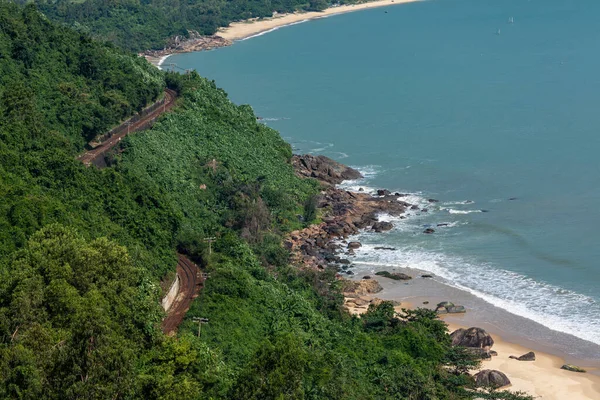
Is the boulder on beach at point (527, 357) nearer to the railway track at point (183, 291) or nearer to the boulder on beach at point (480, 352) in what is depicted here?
the boulder on beach at point (480, 352)

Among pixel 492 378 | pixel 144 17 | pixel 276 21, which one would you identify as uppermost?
pixel 144 17

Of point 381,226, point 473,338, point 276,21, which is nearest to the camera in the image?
point 473,338

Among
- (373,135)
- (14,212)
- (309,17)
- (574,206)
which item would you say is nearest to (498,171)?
(574,206)

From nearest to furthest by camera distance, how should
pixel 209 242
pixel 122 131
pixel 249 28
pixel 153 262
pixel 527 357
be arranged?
pixel 153 262 < pixel 527 357 < pixel 209 242 < pixel 122 131 < pixel 249 28

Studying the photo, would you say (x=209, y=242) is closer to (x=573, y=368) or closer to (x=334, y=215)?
(x=334, y=215)

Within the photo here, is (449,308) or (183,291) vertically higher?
(183,291)

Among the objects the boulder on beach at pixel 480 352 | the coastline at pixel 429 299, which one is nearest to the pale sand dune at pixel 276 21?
the coastline at pixel 429 299

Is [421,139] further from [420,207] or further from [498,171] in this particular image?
[420,207]

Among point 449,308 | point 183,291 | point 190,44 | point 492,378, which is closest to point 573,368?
point 492,378
